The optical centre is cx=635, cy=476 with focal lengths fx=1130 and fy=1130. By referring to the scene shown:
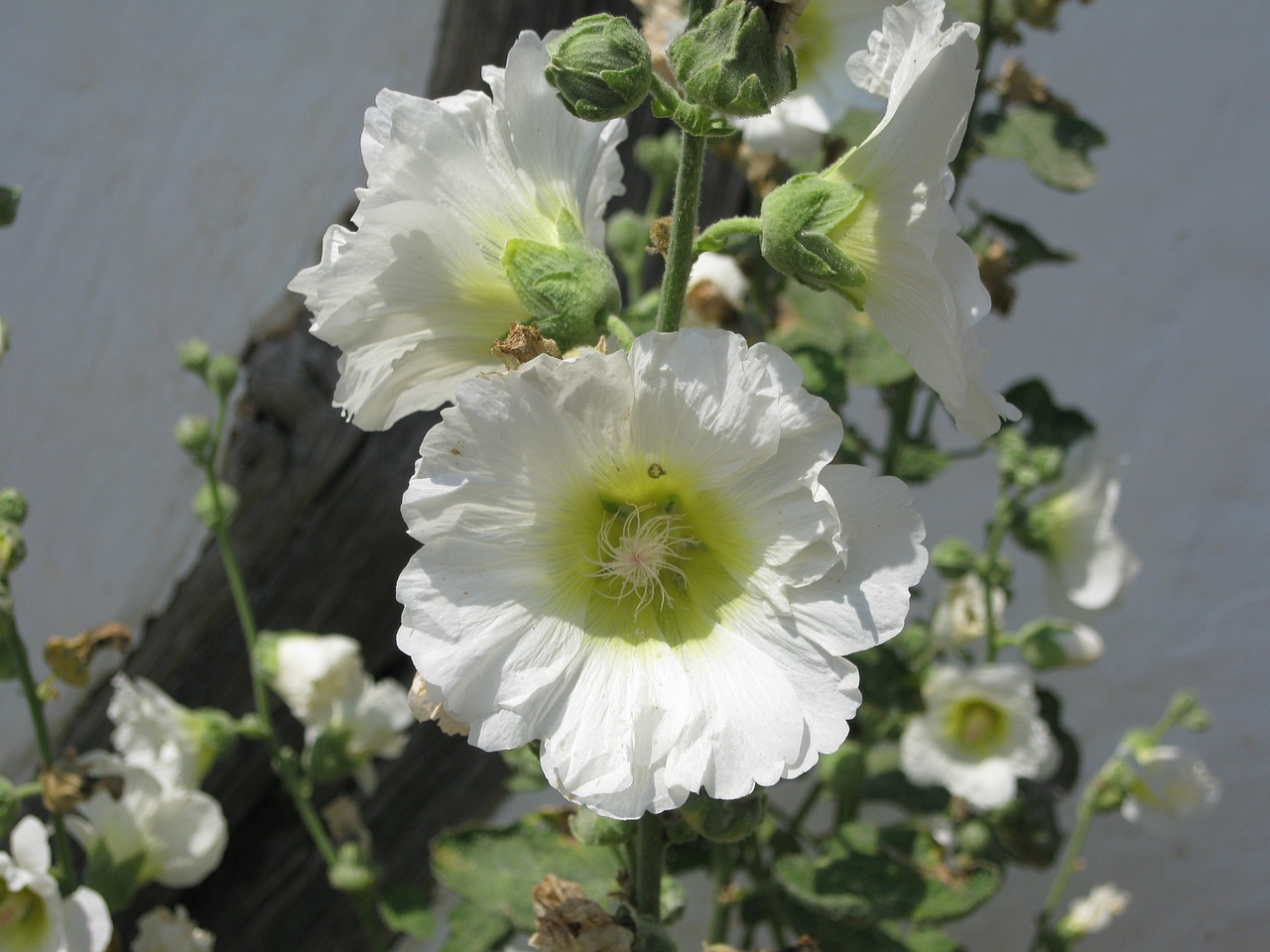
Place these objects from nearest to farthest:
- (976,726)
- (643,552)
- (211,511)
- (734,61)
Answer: (734,61) → (643,552) → (211,511) → (976,726)

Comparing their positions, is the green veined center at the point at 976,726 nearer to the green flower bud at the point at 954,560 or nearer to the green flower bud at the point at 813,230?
the green flower bud at the point at 954,560

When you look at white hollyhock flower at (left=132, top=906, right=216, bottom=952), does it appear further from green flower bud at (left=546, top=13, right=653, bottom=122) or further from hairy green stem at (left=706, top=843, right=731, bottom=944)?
green flower bud at (left=546, top=13, right=653, bottom=122)

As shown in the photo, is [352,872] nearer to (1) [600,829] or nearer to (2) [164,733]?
(2) [164,733]

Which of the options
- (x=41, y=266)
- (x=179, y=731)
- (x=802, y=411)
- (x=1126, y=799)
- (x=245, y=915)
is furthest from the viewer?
(x=245, y=915)

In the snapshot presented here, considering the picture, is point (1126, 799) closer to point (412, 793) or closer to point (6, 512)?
point (412, 793)

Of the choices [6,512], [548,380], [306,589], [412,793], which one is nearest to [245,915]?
[412,793]

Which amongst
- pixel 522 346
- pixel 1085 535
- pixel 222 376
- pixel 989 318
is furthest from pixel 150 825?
pixel 989 318
